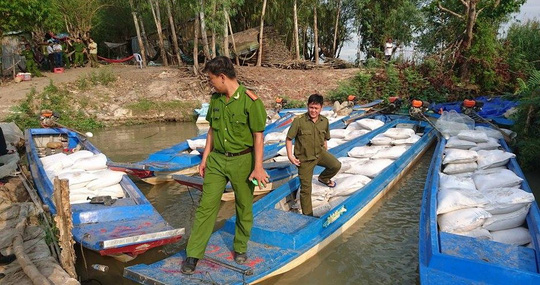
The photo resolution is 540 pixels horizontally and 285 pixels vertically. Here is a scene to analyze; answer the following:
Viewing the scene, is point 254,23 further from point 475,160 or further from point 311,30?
point 475,160

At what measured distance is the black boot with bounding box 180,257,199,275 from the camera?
11.1 ft

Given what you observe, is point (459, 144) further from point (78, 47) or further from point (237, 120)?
point (78, 47)

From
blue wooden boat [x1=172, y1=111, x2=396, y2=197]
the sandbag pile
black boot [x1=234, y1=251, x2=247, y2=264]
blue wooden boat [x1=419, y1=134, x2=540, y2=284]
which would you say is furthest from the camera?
blue wooden boat [x1=172, y1=111, x2=396, y2=197]

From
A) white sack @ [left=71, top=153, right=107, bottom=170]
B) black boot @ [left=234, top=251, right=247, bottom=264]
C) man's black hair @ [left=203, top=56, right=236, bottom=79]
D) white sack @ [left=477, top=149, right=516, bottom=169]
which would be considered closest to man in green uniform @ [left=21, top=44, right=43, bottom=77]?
white sack @ [left=71, top=153, right=107, bottom=170]

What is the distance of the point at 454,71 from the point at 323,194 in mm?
10542

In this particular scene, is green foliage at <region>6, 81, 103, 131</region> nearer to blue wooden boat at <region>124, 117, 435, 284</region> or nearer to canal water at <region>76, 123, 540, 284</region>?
canal water at <region>76, 123, 540, 284</region>

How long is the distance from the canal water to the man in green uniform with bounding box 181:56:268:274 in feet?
3.51

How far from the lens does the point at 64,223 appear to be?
11.3 feet

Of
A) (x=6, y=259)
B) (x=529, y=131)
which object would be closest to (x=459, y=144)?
(x=529, y=131)

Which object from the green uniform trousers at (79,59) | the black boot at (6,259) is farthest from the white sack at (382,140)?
the green uniform trousers at (79,59)

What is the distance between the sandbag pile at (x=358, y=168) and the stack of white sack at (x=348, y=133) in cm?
52

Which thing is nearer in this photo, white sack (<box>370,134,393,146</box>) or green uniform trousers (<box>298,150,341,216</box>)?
green uniform trousers (<box>298,150,341,216</box>)

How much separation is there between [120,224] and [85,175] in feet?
4.66

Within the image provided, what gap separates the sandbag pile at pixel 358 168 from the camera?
542 cm
